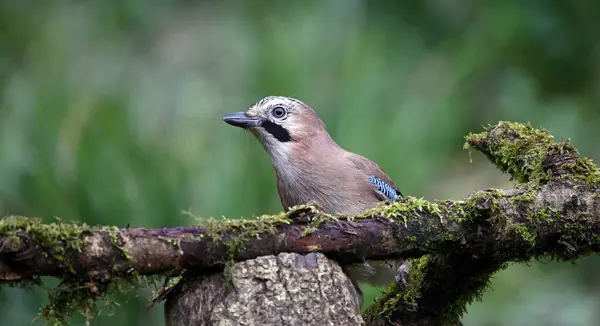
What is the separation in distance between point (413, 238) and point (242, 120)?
1.81 m

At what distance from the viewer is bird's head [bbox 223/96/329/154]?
5273 mm

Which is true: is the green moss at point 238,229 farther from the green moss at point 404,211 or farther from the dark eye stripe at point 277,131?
the dark eye stripe at point 277,131

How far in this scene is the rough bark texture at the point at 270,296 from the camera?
3.32 m

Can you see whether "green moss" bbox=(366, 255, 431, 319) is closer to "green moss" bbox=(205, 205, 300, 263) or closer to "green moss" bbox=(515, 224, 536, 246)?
"green moss" bbox=(515, 224, 536, 246)

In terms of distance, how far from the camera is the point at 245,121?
5.23m

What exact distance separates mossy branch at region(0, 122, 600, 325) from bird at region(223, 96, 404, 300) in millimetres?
866

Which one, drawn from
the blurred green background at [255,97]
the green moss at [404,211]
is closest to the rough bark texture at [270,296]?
the green moss at [404,211]

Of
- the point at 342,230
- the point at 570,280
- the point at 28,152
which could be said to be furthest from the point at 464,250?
the point at 570,280

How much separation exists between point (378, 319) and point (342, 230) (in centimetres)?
68

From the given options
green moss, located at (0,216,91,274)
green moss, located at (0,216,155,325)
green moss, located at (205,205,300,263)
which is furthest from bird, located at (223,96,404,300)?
green moss, located at (0,216,91,274)

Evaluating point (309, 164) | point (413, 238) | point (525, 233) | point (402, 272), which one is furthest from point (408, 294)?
point (309, 164)

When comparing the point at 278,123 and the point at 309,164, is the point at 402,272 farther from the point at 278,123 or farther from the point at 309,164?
the point at 278,123

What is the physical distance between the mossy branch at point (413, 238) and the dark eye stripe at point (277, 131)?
1256 mm

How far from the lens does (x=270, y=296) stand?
3.34m
